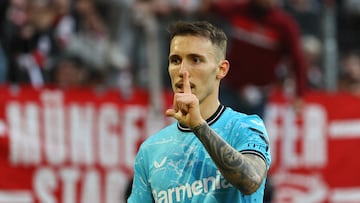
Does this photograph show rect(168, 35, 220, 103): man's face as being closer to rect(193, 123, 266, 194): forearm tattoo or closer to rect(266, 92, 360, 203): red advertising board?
rect(193, 123, 266, 194): forearm tattoo

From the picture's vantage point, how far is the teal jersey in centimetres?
484

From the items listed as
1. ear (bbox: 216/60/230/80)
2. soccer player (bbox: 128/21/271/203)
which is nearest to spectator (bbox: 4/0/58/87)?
soccer player (bbox: 128/21/271/203)

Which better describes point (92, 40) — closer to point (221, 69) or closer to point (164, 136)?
point (164, 136)

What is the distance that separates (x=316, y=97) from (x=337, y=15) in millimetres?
2029

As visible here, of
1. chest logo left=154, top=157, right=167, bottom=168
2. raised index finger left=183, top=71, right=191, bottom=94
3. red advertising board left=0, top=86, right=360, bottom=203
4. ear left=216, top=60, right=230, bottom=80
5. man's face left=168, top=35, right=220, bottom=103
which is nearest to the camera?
raised index finger left=183, top=71, right=191, bottom=94

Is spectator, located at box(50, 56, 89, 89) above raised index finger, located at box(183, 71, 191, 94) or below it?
above

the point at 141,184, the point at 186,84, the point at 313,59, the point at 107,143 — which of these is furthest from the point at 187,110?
the point at 313,59

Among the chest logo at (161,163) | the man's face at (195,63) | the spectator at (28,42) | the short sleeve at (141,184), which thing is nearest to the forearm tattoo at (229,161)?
the man's face at (195,63)

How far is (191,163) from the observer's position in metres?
4.97

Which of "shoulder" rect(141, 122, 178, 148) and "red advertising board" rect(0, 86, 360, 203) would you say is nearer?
"shoulder" rect(141, 122, 178, 148)

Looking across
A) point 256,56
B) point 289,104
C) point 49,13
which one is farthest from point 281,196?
point 49,13

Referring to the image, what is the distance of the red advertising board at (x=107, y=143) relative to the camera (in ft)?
35.7

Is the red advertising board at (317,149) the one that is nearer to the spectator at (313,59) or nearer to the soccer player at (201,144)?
the spectator at (313,59)

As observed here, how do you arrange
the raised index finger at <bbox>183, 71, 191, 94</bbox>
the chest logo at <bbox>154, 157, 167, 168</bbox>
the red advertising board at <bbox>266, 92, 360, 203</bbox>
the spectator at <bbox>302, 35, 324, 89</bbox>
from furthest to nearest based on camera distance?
the spectator at <bbox>302, 35, 324, 89</bbox> → the red advertising board at <bbox>266, 92, 360, 203</bbox> → the chest logo at <bbox>154, 157, 167, 168</bbox> → the raised index finger at <bbox>183, 71, 191, 94</bbox>
